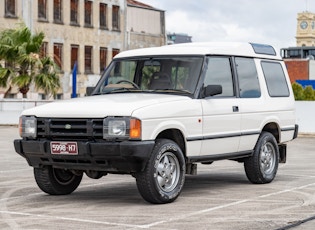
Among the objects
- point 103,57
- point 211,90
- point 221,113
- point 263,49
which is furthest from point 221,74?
point 103,57

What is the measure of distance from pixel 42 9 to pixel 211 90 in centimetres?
5079

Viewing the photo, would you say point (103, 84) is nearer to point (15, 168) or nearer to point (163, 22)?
point (15, 168)

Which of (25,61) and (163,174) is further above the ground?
(25,61)

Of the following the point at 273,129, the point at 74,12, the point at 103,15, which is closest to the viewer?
the point at 273,129

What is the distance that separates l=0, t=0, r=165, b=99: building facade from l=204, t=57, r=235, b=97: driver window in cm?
4640

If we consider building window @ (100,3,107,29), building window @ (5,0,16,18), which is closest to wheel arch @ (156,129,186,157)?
building window @ (5,0,16,18)

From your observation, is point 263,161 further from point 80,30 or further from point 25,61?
point 80,30

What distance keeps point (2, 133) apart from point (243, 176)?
64.6 ft

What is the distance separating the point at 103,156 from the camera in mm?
11625

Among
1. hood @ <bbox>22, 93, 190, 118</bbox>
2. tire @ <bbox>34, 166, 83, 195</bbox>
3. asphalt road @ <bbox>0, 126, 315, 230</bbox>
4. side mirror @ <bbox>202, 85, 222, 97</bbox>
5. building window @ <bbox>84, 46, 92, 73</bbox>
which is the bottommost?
asphalt road @ <bbox>0, 126, 315, 230</bbox>

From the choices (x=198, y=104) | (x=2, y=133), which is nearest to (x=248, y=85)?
Result: (x=198, y=104)

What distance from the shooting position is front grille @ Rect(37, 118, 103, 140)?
11.8 metres

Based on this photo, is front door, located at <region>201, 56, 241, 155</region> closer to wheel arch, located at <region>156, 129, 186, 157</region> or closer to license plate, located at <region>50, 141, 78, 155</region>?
wheel arch, located at <region>156, 129, 186, 157</region>

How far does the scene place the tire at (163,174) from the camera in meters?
11.8
